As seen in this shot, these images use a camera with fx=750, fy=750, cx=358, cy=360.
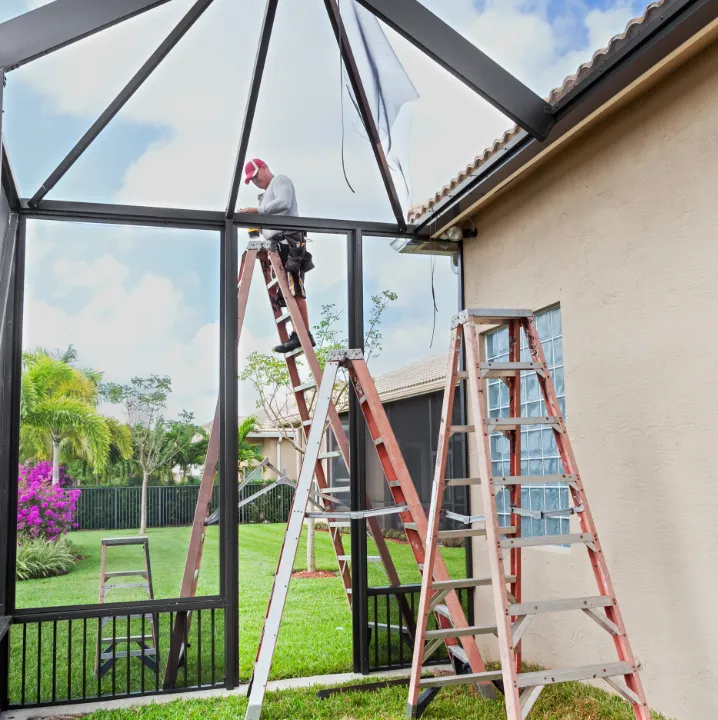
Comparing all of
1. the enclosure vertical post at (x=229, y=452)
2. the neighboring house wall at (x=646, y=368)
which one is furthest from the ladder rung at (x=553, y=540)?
the enclosure vertical post at (x=229, y=452)

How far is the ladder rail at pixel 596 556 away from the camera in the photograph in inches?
119

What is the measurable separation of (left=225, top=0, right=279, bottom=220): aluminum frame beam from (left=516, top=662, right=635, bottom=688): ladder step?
289cm

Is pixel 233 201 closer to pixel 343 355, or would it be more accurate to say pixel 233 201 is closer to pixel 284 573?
pixel 343 355

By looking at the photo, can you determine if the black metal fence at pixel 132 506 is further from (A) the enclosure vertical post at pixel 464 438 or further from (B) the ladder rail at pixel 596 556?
(B) the ladder rail at pixel 596 556

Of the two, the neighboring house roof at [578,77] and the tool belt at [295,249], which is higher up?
the neighboring house roof at [578,77]

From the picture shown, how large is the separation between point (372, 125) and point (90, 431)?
7.83ft

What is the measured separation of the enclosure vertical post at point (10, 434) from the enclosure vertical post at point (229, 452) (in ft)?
3.72

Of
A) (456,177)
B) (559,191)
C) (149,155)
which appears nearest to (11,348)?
(149,155)

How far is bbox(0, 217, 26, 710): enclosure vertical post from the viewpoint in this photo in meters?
4.07

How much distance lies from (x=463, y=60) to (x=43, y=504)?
3242 millimetres

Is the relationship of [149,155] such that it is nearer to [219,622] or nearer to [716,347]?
[219,622]

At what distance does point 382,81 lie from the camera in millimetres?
3852

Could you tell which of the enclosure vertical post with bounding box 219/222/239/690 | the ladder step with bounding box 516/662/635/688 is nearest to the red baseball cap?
the enclosure vertical post with bounding box 219/222/239/690

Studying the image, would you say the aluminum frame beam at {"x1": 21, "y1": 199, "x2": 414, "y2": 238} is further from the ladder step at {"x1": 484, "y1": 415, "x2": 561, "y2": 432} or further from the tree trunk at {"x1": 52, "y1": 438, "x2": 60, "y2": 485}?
the ladder step at {"x1": 484, "y1": 415, "x2": 561, "y2": 432}
